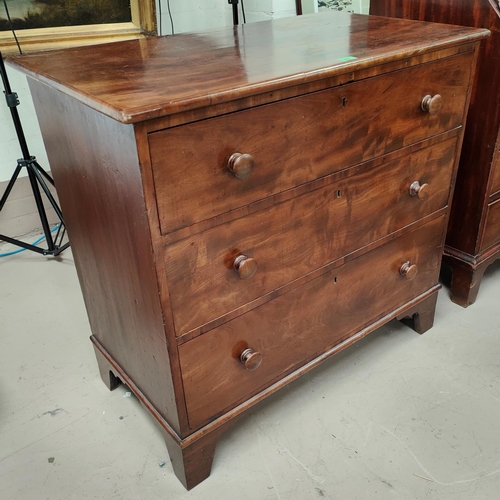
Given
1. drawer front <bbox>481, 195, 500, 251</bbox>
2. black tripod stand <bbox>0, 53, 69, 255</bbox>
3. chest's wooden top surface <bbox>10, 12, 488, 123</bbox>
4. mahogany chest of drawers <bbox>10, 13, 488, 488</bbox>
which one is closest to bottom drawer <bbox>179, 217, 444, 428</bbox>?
mahogany chest of drawers <bbox>10, 13, 488, 488</bbox>

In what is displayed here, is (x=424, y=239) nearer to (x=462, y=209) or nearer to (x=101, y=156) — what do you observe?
(x=462, y=209)

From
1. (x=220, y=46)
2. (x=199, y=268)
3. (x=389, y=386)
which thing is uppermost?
(x=220, y=46)

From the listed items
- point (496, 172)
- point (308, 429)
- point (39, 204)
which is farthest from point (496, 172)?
point (39, 204)

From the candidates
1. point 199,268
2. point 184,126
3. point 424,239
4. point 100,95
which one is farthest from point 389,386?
point 100,95

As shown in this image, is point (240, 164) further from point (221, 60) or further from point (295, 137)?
point (221, 60)

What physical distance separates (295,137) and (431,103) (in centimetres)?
44

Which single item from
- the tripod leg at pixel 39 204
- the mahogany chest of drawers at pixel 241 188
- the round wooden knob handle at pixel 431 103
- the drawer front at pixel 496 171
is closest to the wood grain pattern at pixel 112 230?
the mahogany chest of drawers at pixel 241 188

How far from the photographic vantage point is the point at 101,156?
1118 mm

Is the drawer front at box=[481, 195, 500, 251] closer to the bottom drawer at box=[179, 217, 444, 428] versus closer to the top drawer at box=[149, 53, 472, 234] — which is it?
the bottom drawer at box=[179, 217, 444, 428]

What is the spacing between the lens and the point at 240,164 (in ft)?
3.56

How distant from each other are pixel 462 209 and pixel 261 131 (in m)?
1.09

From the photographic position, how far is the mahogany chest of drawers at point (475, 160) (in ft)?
5.41

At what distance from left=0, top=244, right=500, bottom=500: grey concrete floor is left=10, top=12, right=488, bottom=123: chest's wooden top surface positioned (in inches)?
38.2

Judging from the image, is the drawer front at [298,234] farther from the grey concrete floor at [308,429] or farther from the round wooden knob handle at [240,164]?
the grey concrete floor at [308,429]
